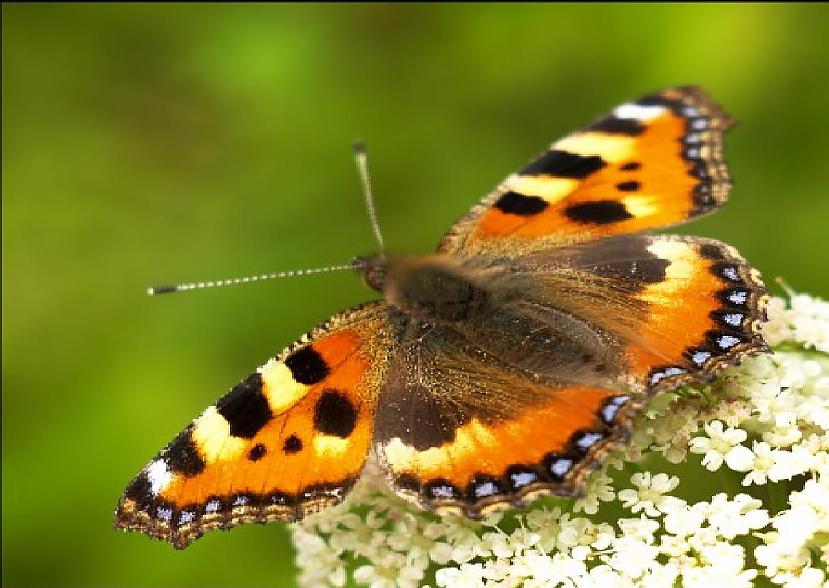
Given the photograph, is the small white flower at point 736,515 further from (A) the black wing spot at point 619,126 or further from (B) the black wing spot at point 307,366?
(A) the black wing spot at point 619,126

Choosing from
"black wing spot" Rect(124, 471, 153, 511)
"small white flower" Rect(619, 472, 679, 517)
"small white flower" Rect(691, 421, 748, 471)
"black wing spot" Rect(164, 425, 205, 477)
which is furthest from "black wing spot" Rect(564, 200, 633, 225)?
"black wing spot" Rect(124, 471, 153, 511)

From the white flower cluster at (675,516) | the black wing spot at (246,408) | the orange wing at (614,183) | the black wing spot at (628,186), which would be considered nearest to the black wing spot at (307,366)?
the black wing spot at (246,408)

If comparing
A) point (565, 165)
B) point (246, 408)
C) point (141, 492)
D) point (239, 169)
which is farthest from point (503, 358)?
point (239, 169)

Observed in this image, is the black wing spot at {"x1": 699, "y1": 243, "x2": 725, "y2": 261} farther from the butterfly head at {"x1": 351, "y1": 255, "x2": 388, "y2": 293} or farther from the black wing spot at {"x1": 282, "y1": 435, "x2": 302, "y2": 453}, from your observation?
the black wing spot at {"x1": 282, "y1": 435, "x2": 302, "y2": 453}

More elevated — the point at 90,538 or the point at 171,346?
the point at 171,346

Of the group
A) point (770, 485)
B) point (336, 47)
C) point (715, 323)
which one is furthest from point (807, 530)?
point (336, 47)

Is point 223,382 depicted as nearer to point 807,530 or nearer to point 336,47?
point 336,47
